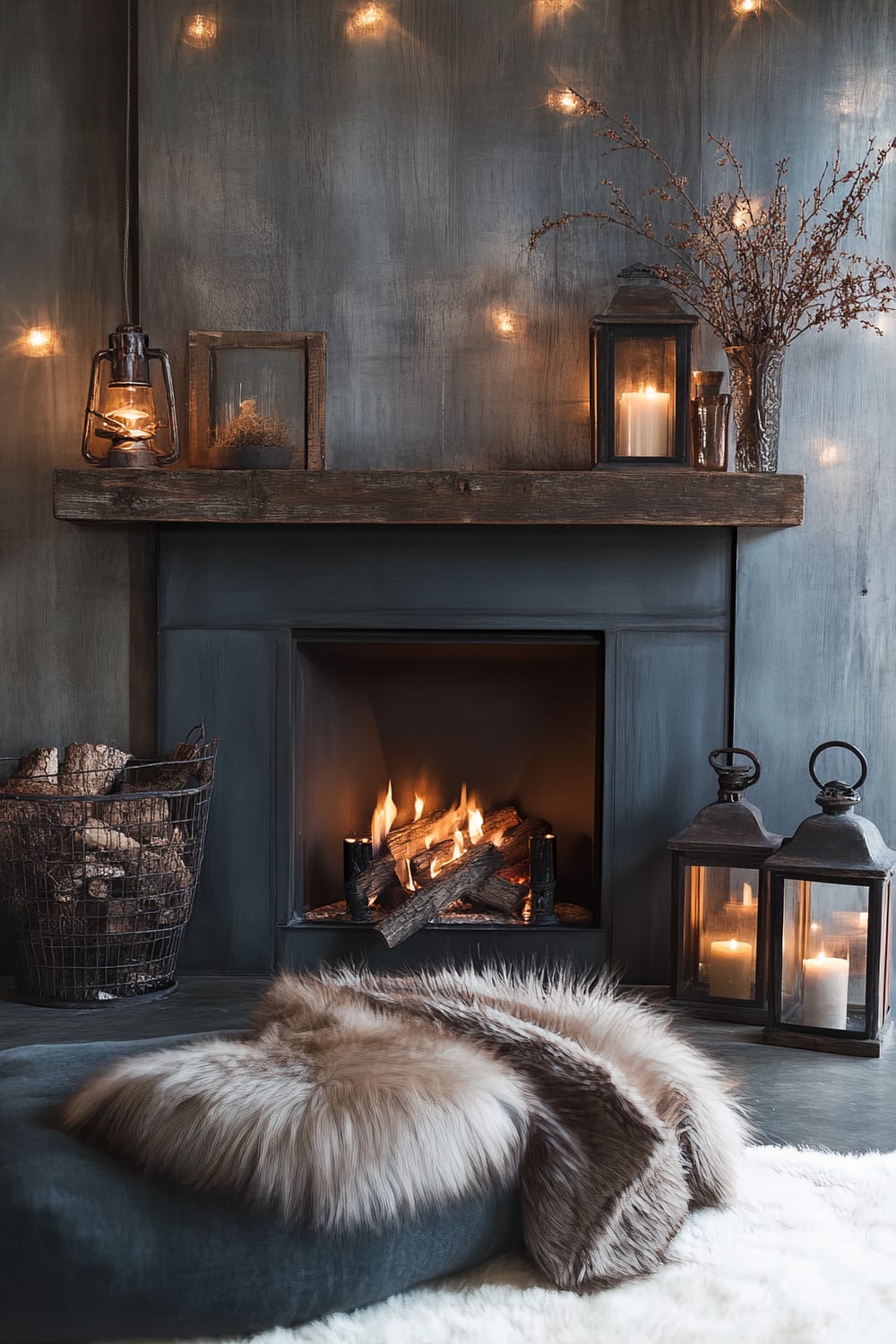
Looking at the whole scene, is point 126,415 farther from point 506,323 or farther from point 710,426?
point 710,426

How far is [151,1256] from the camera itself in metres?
1.19

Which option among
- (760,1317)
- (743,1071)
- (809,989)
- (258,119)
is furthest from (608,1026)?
(258,119)

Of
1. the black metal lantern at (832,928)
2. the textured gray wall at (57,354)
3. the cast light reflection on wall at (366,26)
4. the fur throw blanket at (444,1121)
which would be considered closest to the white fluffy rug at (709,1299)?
the fur throw blanket at (444,1121)

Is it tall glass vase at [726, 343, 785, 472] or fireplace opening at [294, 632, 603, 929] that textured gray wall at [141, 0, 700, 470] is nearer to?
tall glass vase at [726, 343, 785, 472]

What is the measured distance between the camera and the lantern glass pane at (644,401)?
2.59 metres

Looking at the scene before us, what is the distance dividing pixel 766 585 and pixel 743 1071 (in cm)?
107

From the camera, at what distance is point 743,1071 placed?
6.97 ft

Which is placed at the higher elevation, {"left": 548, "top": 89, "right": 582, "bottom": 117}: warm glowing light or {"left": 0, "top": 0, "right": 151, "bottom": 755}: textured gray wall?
{"left": 548, "top": 89, "right": 582, "bottom": 117}: warm glowing light

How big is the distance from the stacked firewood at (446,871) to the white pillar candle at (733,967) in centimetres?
53

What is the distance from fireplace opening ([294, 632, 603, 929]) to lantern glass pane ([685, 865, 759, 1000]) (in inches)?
11.4

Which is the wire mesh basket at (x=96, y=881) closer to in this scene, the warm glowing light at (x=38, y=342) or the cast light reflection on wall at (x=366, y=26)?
the warm glowing light at (x=38, y=342)

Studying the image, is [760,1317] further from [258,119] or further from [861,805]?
[258,119]

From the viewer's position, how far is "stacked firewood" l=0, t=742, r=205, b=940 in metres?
2.41

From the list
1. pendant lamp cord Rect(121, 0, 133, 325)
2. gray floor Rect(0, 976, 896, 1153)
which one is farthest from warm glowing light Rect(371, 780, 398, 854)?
pendant lamp cord Rect(121, 0, 133, 325)
